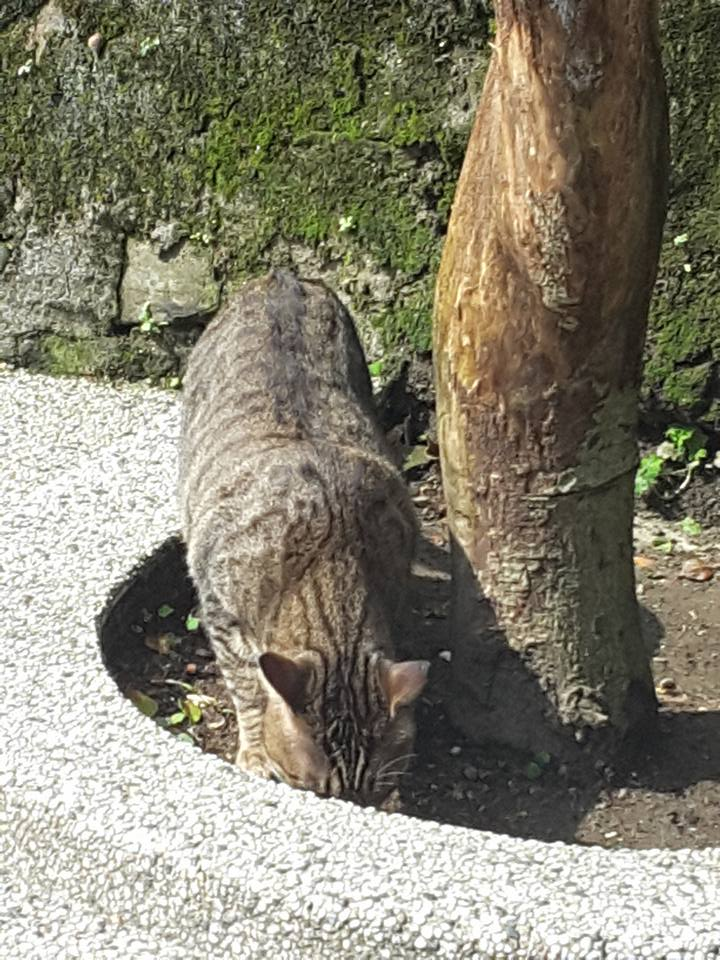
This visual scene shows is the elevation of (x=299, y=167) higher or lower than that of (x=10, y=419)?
higher

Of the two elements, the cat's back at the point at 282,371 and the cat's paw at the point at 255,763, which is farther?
the cat's back at the point at 282,371

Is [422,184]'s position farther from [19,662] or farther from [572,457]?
[19,662]

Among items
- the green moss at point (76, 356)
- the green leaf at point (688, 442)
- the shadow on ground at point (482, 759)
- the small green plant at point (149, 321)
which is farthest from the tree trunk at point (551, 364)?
the green moss at point (76, 356)

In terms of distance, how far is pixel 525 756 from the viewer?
4.61 m

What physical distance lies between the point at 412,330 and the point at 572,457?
7.33 ft

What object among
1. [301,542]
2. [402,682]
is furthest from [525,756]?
[301,542]

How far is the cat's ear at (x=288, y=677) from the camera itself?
4.11 m

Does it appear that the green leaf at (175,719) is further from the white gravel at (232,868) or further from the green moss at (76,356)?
the green moss at (76,356)

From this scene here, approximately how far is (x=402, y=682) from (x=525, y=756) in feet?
1.87

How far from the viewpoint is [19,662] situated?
4.56 m

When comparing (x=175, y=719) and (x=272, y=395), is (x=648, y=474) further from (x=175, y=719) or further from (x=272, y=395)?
(x=175, y=719)

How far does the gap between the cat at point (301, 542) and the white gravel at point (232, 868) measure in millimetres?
354

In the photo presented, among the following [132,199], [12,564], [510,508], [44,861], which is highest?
[132,199]

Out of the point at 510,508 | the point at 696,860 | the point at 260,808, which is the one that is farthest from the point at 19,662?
the point at 696,860
